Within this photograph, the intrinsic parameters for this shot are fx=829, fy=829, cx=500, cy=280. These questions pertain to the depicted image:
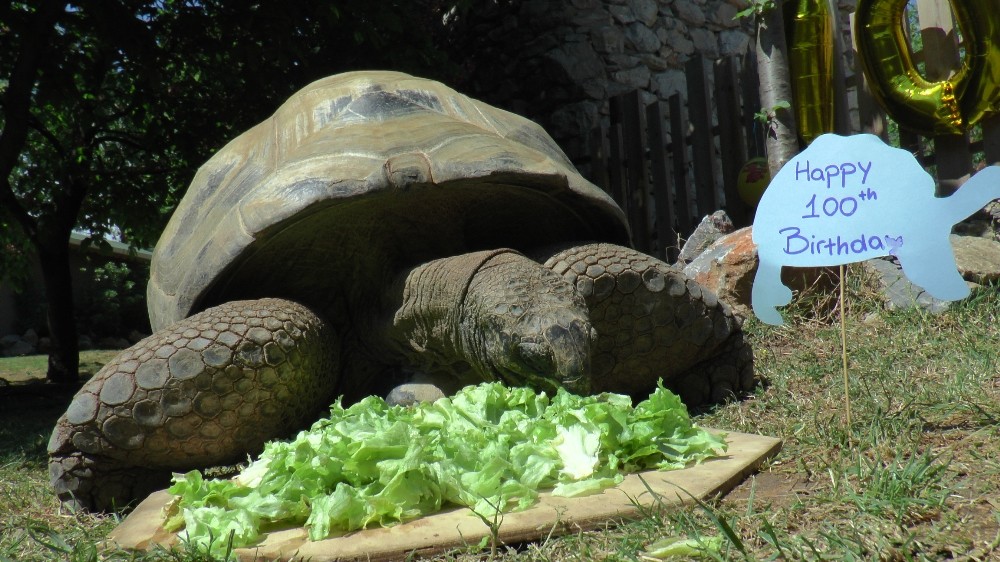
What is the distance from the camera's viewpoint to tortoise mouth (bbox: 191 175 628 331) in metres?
2.95

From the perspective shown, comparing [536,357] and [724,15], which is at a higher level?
[724,15]

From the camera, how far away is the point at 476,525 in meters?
1.77

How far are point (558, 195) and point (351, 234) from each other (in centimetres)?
79

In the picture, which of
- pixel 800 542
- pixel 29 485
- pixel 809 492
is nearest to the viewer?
pixel 800 542

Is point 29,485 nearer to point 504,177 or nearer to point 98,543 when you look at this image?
point 98,543

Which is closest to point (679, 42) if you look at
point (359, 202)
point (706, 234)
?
point (706, 234)

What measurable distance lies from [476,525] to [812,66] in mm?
4105

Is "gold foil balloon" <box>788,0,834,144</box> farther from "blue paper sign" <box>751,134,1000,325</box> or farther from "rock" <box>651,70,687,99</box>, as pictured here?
"rock" <box>651,70,687,99</box>

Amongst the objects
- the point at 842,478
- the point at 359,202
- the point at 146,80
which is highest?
the point at 146,80

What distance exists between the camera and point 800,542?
151 cm

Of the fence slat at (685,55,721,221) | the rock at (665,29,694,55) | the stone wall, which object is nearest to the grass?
the fence slat at (685,55,721,221)

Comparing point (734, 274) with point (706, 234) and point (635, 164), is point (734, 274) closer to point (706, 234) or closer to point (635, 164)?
point (706, 234)

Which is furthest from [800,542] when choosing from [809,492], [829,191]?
[829,191]

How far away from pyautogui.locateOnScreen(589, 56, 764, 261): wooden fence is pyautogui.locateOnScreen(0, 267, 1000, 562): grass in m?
2.71
